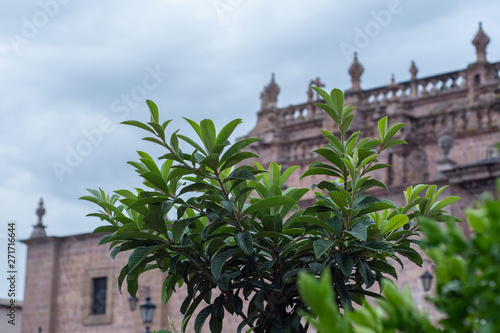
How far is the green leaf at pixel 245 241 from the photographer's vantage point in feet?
12.8

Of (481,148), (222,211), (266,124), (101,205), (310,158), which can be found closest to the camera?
(222,211)

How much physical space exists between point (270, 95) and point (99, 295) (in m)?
10.9

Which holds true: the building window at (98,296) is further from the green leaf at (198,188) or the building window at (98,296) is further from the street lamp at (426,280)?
the green leaf at (198,188)

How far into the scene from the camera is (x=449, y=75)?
26094 millimetres

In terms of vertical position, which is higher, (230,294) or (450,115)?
(450,115)

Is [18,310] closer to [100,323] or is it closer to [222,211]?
[100,323]

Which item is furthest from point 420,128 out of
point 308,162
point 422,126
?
point 308,162

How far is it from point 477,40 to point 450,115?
4426mm

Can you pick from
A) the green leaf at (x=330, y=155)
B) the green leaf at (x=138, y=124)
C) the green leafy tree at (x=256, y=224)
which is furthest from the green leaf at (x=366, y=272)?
the green leaf at (x=138, y=124)

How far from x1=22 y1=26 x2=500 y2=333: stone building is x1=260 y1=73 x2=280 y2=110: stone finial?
2.45m

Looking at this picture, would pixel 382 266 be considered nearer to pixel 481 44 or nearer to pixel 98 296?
pixel 98 296

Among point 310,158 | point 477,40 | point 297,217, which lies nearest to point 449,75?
point 477,40

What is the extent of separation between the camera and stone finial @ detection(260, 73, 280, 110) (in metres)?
29.6

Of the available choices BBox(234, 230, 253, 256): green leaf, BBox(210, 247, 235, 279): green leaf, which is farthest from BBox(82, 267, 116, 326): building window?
BBox(234, 230, 253, 256): green leaf
